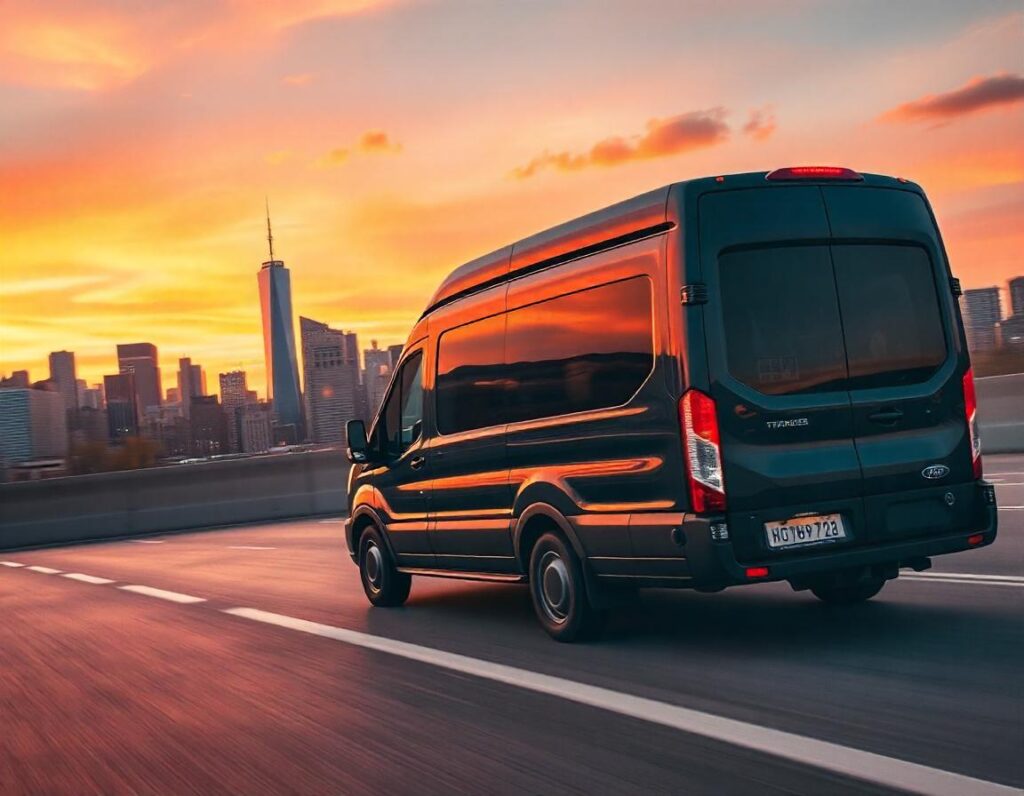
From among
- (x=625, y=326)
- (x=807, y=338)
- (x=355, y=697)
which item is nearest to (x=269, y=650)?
(x=355, y=697)

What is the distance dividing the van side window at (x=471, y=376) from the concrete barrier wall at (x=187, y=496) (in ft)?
58.2

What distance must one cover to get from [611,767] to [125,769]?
80.7 inches

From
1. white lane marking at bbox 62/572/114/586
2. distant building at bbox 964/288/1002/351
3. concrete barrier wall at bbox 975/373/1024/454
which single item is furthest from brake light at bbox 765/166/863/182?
concrete barrier wall at bbox 975/373/1024/454

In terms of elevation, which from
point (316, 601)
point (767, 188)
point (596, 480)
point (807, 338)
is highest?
point (767, 188)

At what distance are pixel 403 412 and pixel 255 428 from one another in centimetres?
3062

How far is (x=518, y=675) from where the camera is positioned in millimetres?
6770

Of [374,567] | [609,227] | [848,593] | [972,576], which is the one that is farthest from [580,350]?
[374,567]

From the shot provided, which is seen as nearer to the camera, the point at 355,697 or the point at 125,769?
the point at 125,769

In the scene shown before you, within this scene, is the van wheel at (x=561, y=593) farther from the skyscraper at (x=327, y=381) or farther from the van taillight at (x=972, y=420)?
the skyscraper at (x=327, y=381)

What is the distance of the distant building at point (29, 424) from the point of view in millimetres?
38188

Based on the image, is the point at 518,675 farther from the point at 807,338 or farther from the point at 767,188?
the point at 767,188

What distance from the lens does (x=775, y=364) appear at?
6684 millimetres

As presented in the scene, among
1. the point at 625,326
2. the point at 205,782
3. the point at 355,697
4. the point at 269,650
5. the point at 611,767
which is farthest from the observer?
the point at 269,650

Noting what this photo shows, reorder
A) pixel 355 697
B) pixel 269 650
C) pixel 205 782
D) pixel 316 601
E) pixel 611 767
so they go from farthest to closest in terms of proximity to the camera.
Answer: pixel 316 601
pixel 269 650
pixel 355 697
pixel 205 782
pixel 611 767
